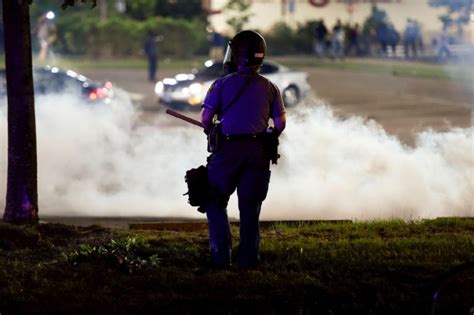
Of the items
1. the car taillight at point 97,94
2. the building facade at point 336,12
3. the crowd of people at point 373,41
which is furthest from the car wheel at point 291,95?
the building facade at point 336,12

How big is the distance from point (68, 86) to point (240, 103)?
58.2ft

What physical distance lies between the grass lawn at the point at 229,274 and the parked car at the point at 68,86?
49.4ft

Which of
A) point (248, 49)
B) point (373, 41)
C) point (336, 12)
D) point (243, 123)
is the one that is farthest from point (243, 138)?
point (336, 12)

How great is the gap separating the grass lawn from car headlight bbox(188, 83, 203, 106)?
1797 centimetres

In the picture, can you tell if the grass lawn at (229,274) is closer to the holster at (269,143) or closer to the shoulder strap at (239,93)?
the holster at (269,143)

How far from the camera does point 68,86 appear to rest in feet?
80.9

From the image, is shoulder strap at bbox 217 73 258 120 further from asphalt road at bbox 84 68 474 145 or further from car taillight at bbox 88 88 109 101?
car taillight at bbox 88 88 109 101

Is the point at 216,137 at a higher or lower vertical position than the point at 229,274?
higher

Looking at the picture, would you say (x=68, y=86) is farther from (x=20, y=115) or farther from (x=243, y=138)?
(x=243, y=138)

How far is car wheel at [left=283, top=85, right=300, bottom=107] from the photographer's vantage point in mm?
28092

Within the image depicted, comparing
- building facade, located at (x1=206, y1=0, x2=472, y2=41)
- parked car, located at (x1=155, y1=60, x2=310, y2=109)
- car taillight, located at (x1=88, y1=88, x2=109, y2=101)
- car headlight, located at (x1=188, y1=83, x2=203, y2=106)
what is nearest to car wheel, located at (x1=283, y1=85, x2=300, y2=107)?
parked car, located at (x1=155, y1=60, x2=310, y2=109)

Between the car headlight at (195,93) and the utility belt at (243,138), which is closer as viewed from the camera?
the utility belt at (243,138)

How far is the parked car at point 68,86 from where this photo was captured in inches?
947

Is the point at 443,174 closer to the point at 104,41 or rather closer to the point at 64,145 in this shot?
the point at 64,145
